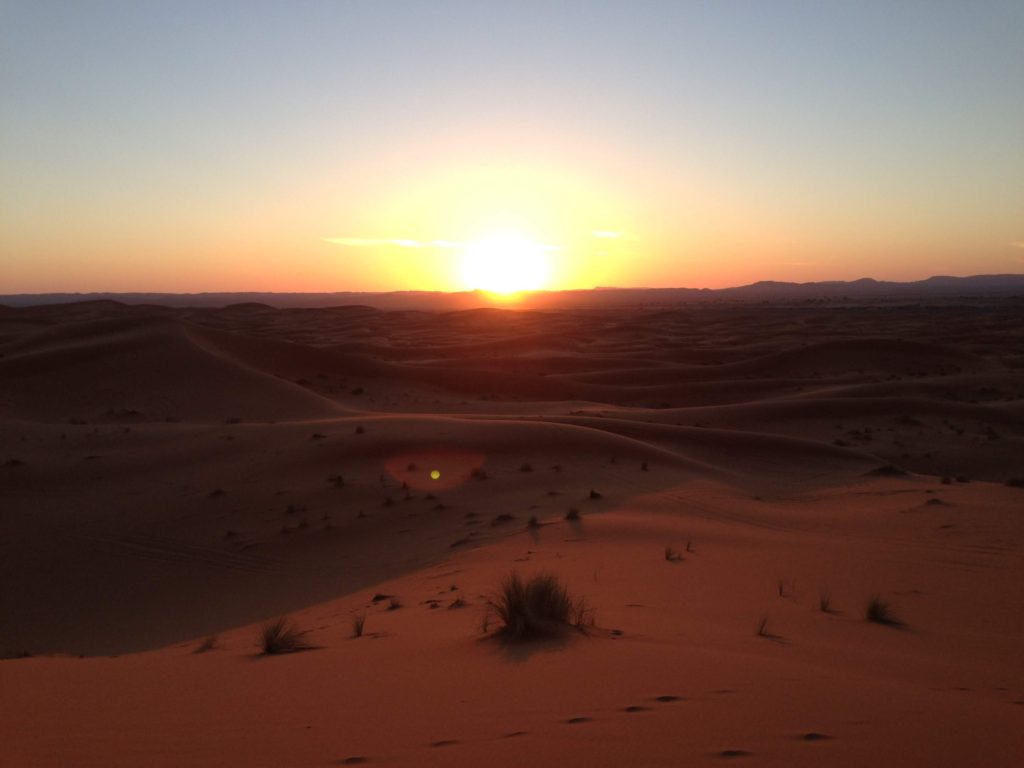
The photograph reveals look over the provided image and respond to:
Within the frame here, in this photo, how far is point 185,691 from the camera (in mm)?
5684

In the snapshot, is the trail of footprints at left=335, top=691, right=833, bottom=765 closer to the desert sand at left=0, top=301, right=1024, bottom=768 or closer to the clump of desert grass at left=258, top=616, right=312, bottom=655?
the desert sand at left=0, top=301, right=1024, bottom=768

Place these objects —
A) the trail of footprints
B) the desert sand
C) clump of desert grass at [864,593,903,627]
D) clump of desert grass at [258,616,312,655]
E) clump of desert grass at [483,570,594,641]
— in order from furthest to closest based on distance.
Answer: clump of desert grass at [864,593,903,627] < clump of desert grass at [258,616,312,655] < clump of desert grass at [483,570,594,641] < the desert sand < the trail of footprints

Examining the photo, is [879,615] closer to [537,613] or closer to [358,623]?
[537,613]

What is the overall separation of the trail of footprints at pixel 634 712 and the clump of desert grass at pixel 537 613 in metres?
1.69

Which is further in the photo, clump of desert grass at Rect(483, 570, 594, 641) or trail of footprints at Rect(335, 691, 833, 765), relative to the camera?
clump of desert grass at Rect(483, 570, 594, 641)

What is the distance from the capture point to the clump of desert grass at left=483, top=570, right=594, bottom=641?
6.37m

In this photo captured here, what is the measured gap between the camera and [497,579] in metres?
9.11

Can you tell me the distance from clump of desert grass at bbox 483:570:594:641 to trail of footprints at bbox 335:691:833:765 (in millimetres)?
1687

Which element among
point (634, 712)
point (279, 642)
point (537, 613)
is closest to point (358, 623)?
point (279, 642)

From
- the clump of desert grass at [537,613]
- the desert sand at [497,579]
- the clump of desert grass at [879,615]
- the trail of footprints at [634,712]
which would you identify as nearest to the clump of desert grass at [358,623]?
the desert sand at [497,579]

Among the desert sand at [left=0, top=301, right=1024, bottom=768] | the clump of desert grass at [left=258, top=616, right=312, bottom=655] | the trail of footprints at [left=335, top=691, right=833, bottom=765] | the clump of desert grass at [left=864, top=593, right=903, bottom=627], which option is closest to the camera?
the trail of footprints at [left=335, top=691, right=833, bottom=765]

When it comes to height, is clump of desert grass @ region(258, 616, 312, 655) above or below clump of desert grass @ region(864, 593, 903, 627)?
below

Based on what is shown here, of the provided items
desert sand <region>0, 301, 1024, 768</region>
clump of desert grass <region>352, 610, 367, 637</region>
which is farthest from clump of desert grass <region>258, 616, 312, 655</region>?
clump of desert grass <region>352, 610, 367, 637</region>

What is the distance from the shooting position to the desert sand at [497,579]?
4.49 m
